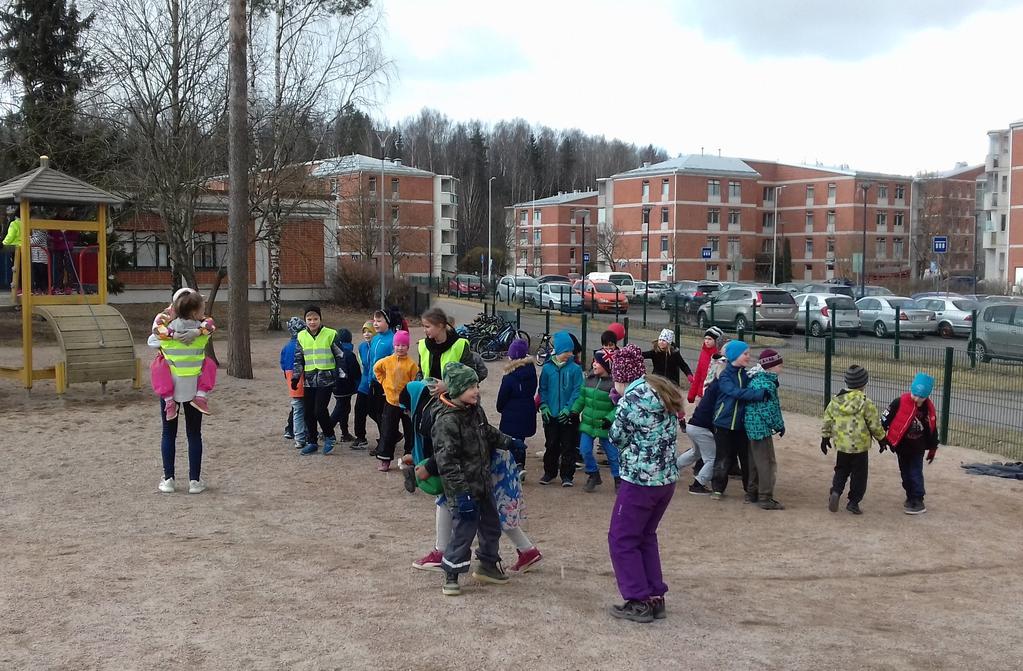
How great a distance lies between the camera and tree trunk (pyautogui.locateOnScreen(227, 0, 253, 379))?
16766mm

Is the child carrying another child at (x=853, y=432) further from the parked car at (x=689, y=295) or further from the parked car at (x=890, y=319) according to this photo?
the parked car at (x=689, y=295)

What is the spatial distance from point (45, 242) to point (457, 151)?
100 meters

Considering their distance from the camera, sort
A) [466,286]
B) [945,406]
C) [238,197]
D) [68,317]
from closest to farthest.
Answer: [945,406]
[68,317]
[238,197]
[466,286]

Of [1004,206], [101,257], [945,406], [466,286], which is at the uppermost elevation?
[1004,206]

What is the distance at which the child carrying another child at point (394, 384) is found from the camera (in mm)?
9469

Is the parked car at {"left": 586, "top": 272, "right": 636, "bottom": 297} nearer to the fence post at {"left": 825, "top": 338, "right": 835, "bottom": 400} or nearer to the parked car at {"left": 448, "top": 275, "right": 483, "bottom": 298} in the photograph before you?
the parked car at {"left": 448, "top": 275, "right": 483, "bottom": 298}

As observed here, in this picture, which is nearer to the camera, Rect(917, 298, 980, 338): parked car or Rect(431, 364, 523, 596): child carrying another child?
Rect(431, 364, 523, 596): child carrying another child

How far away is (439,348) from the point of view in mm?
8359

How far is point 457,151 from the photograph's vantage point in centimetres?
11481

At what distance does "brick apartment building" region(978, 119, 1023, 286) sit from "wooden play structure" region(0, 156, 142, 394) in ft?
184

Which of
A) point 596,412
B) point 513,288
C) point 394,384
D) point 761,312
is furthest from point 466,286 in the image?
point 596,412

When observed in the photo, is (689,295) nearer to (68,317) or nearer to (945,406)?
(945,406)

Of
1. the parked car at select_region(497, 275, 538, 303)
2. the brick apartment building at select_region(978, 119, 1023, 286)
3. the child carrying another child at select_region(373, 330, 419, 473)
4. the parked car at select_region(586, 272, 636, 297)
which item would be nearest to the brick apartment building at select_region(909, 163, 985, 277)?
the brick apartment building at select_region(978, 119, 1023, 286)

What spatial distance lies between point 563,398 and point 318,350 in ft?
9.22
